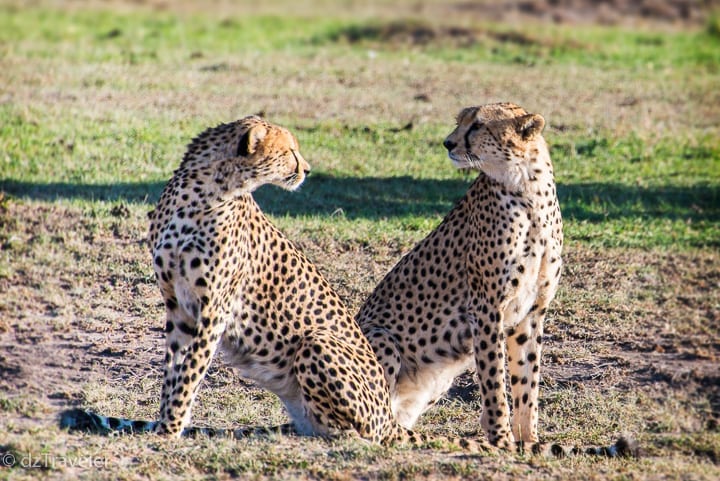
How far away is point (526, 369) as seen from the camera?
5.54m

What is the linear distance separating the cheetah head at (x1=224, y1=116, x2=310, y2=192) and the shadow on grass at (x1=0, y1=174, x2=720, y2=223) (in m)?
3.41

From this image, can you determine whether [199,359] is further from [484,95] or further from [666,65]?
[666,65]

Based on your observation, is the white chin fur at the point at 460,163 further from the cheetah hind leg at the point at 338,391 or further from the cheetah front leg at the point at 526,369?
the cheetah hind leg at the point at 338,391

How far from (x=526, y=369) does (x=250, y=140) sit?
1.69m

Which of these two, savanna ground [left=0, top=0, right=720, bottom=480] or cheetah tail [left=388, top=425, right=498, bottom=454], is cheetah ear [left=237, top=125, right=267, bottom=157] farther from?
cheetah tail [left=388, top=425, right=498, bottom=454]

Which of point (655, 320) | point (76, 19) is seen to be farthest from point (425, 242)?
point (76, 19)

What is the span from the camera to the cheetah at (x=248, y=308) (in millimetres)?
5020

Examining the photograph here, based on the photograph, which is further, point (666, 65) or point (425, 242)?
point (666, 65)

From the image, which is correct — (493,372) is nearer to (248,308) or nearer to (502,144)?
(502,144)

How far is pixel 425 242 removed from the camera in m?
5.79

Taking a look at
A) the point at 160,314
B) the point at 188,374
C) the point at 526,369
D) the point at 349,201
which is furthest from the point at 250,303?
the point at 349,201

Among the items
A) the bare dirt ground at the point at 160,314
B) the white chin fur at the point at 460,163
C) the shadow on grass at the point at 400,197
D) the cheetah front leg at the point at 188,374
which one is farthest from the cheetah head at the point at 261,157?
the shadow on grass at the point at 400,197

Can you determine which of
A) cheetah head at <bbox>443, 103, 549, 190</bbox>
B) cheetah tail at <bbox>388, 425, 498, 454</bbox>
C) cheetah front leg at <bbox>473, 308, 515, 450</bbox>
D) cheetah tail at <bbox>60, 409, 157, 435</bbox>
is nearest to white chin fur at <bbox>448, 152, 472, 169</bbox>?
cheetah head at <bbox>443, 103, 549, 190</bbox>

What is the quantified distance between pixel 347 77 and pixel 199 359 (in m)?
8.43
